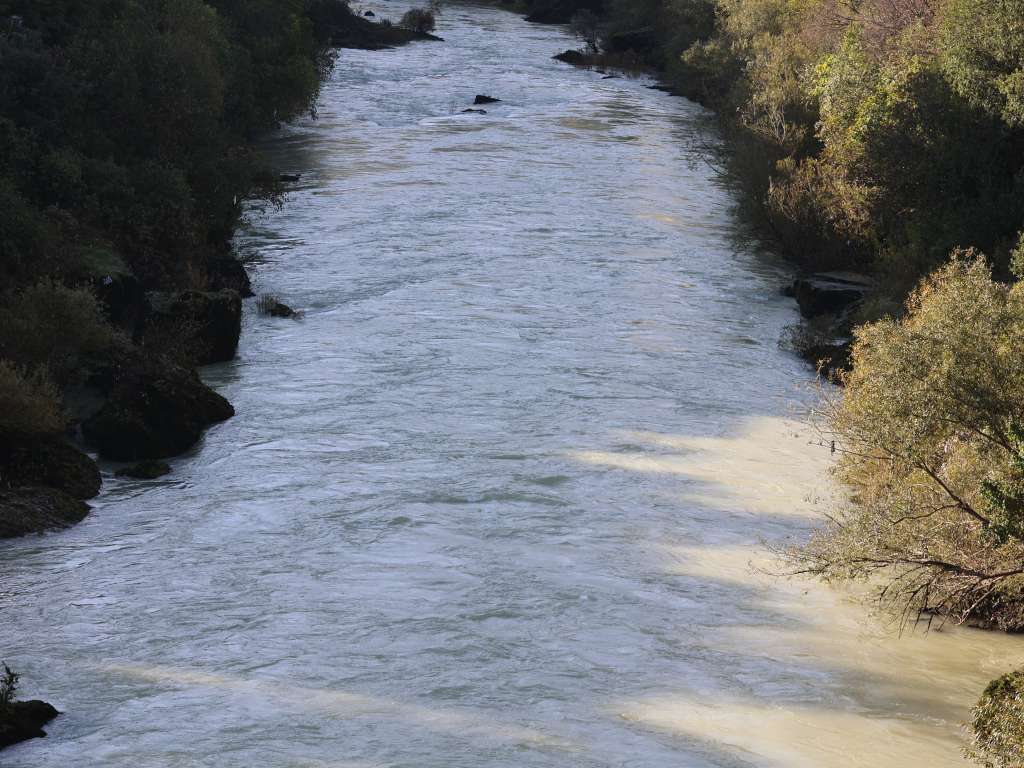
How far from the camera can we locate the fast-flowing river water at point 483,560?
1173cm

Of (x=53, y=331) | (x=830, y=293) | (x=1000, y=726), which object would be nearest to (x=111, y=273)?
(x=53, y=331)

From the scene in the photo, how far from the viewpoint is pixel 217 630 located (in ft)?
43.7

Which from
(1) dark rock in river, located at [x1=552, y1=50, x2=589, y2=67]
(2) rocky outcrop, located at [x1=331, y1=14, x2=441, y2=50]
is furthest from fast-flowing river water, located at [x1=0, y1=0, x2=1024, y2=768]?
(2) rocky outcrop, located at [x1=331, y1=14, x2=441, y2=50]

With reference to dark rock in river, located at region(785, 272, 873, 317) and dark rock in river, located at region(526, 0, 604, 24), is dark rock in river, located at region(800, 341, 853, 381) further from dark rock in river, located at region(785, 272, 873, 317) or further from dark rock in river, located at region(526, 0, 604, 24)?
dark rock in river, located at region(526, 0, 604, 24)

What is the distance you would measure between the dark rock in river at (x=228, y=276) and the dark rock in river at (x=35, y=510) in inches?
378

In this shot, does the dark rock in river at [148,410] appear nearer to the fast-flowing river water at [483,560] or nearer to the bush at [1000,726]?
the fast-flowing river water at [483,560]

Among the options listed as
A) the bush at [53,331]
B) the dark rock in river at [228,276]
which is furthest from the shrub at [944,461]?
the dark rock in river at [228,276]

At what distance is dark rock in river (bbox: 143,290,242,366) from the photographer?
2122cm

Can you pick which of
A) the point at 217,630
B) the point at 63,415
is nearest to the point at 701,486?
the point at 217,630

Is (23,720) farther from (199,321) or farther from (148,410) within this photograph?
(199,321)

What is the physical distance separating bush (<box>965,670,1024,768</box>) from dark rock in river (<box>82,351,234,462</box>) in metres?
11.4

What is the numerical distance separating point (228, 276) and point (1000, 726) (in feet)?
62.6

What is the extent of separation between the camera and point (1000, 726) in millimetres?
9805

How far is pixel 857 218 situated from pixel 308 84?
20.1 metres
